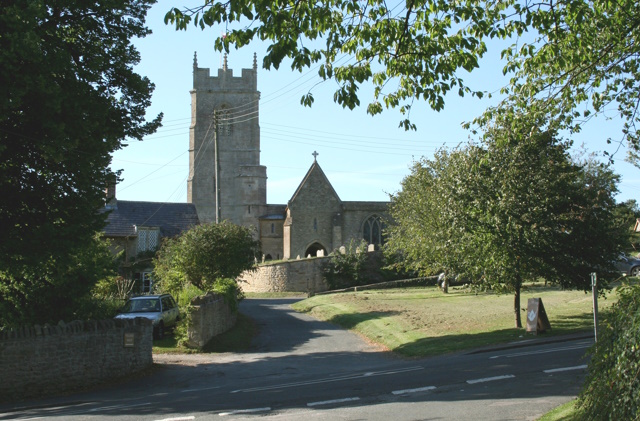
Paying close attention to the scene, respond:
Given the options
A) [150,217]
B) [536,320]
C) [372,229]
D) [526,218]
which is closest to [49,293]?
[526,218]

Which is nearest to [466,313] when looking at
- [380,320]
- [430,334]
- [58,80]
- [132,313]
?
[380,320]

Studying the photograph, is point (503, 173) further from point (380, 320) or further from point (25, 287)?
point (25, 287)

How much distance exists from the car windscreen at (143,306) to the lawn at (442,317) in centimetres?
768

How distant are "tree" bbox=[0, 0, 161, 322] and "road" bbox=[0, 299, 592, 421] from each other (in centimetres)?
395

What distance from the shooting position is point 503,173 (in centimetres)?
2008

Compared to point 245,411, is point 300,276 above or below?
above

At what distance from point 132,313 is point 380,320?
31.2 ft

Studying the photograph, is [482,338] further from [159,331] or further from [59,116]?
[59,116]

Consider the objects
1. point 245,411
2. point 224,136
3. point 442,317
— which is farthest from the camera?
point 224,136

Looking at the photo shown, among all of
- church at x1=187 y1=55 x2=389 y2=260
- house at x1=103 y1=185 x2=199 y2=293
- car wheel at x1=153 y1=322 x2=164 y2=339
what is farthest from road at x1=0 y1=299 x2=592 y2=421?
church at x1=187 y1=55 x2=389 y2=260

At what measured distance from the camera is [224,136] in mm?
73688

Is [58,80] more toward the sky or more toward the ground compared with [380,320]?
more toward the sky

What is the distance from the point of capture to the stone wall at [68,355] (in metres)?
14.1

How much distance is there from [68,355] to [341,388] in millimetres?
6468
